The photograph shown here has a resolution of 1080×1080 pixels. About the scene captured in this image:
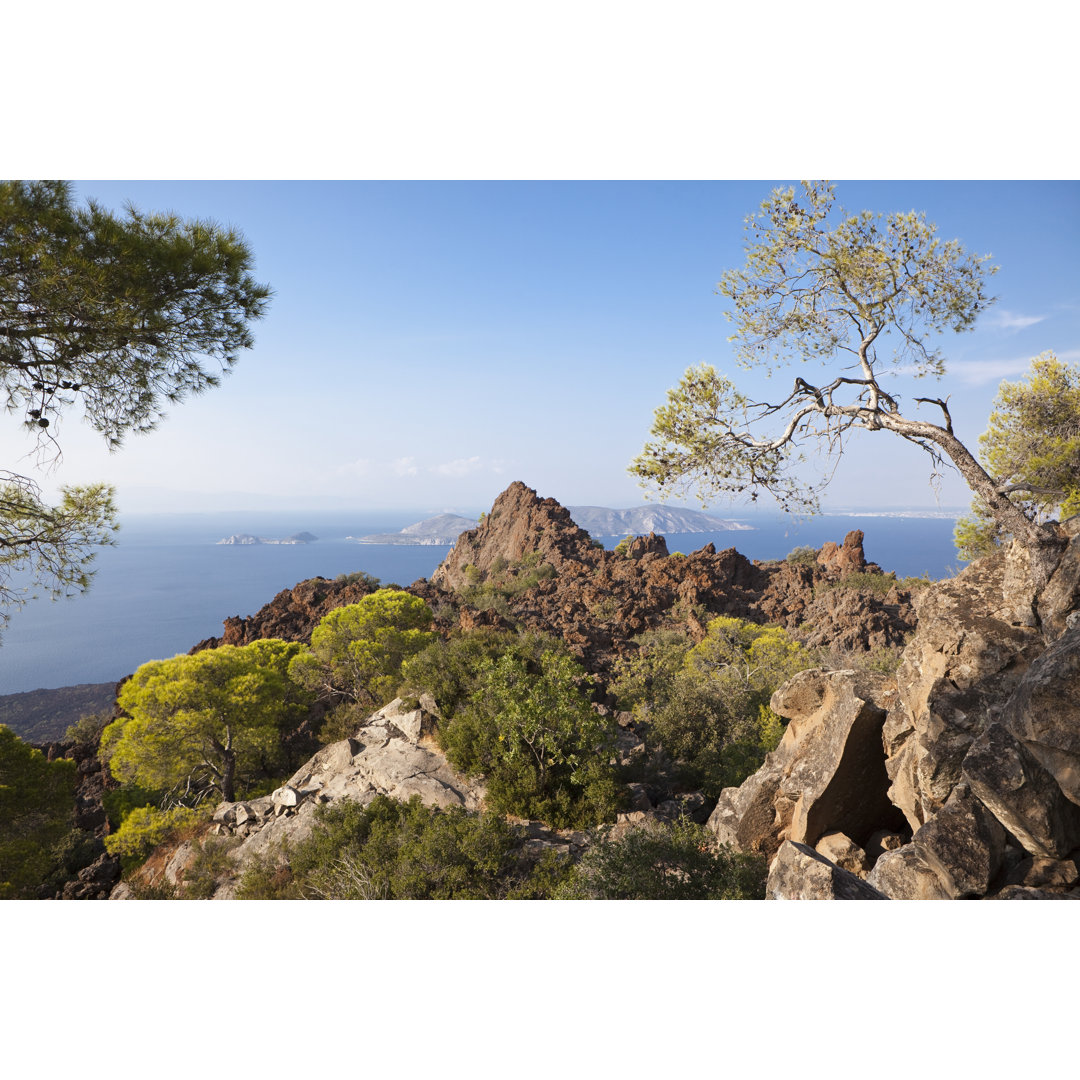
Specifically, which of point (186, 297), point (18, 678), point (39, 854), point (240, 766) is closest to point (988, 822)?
point (186, 297)

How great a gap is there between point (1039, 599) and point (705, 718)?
26.7ft

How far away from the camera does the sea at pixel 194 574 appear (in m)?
27.0

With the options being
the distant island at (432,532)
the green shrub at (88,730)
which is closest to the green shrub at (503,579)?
the distant island at (432,532)

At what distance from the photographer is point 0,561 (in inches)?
203

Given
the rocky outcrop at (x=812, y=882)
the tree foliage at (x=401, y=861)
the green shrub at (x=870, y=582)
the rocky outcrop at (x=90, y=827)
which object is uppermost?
the rocky outcrop at (x=812, y=882)

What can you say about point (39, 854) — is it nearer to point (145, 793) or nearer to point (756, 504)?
point (145, 793)

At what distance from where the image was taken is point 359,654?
595 inches

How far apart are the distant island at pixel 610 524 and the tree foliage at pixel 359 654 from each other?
853 cm

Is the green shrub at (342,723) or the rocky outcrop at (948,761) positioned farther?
the green shrub at (342,723)

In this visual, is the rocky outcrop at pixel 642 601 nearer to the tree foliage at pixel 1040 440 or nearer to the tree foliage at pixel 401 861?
the tree foliage at pixel 401 861

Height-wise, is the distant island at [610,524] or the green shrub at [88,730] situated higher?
the distant island at [610,524]

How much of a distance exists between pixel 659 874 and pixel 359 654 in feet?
38.8

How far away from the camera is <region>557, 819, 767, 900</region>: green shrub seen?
4.71 m

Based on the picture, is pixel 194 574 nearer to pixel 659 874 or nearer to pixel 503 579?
pixel 503 579
